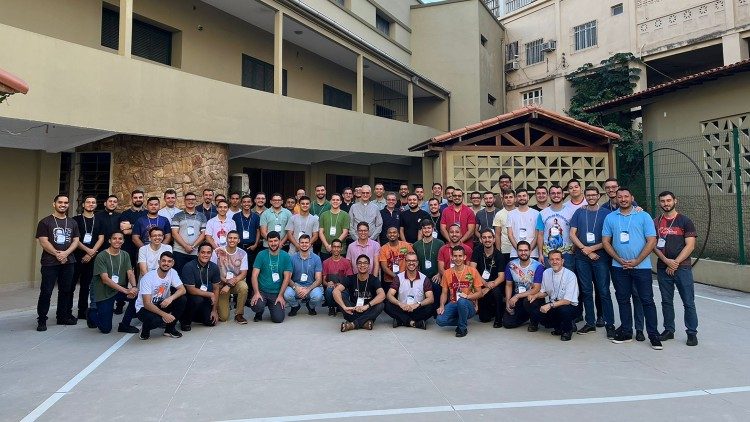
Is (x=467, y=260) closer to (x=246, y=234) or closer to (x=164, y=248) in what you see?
(x=246, y=234)

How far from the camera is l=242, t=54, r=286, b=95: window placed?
12.3 metres

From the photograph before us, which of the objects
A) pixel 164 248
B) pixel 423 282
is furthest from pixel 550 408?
pixel 164 248

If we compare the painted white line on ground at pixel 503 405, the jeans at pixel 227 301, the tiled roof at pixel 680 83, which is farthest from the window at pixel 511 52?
the painted white line on ground at pixel 503 405

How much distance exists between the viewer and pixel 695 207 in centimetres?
999

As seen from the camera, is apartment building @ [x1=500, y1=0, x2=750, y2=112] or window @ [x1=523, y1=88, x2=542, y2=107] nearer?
apartment building @ [x1=500, y1=0, x2=750, y2=112]

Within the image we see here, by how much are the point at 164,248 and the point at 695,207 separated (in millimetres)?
10631

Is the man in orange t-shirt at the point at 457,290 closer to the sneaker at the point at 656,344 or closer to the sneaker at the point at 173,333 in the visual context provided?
the sneaker at the point at 656,344

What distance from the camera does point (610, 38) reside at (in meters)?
19.3

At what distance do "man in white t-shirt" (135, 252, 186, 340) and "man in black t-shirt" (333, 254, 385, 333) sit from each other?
2.05 m

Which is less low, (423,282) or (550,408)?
(423,282)

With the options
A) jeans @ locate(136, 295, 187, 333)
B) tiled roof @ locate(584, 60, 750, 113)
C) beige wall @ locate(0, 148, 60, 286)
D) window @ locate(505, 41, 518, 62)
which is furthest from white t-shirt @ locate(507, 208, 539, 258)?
window @ locate(505, 41, 518, 62)

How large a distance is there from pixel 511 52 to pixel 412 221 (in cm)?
1945

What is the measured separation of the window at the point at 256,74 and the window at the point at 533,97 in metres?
14.3

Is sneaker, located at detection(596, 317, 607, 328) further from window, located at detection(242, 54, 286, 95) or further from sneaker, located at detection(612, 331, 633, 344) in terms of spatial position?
window, located at detection(242, 54, 286, 95)
